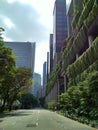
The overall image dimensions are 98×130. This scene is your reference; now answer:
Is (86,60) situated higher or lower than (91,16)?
lower

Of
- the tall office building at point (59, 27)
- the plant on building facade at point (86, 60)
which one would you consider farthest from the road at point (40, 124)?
the tall office building at point (59, 27)

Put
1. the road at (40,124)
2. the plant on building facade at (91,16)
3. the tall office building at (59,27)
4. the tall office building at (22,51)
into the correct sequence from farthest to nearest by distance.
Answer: the tall office building at (22,51) → the tall office building at (59,27) → the plant on building facade at (91,16) → the road at (40,124)

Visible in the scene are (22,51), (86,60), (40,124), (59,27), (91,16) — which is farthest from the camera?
(22,51)

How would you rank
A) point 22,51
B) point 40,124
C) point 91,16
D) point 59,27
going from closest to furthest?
point 40,124 → point 91,16 → point 59,27 → point 22,51

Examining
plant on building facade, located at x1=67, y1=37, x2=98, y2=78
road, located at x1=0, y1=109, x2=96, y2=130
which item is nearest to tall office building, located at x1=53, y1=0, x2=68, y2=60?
plant on building facade, located at x1=67, y1=37, x2=98, y2=78

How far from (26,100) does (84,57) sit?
10590 centimetres

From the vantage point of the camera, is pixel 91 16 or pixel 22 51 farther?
pixel 22 51

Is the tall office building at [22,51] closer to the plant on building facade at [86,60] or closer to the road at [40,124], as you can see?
the plant on building facade at [86,60]

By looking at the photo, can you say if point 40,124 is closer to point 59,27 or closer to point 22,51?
point 59,27

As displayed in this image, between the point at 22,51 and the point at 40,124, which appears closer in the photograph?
the point at 40,124

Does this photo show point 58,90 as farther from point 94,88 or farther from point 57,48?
point 94,88

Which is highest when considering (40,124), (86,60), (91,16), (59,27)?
(59,27)

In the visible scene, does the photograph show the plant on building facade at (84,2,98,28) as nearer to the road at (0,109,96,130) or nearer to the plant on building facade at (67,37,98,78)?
the plant on building facade at (67,37,98,78)

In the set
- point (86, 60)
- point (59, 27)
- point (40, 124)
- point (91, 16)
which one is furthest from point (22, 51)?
point (40, 124)
